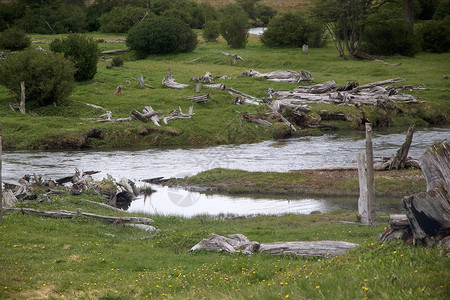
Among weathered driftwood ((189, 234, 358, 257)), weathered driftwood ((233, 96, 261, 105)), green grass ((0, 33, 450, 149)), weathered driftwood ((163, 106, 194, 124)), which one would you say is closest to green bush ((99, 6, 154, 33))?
green grass ((0, 33, 450, 149))

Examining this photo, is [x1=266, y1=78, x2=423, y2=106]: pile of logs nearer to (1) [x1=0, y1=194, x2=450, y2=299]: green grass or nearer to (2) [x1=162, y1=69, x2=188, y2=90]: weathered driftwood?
(2) [x1=162, y1=69, x2=188, y2=90]: weathered driftwood

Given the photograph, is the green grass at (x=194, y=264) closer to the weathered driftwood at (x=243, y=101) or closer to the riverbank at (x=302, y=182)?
the riverbank at (x=302, y=182)

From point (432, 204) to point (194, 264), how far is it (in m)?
5.52

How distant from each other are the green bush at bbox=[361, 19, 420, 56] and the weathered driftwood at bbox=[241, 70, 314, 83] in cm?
1562

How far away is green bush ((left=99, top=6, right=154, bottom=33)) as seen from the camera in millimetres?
76062

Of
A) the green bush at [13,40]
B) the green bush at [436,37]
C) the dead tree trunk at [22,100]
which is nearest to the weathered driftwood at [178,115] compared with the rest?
the dead tree trunk at [22,100]

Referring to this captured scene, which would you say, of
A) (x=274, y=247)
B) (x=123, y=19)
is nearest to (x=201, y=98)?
(x=274, y=247)

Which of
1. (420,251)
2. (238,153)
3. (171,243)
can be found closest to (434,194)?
(420,251)

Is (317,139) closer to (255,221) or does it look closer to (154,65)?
(255,221)

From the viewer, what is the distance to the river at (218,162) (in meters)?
23.2

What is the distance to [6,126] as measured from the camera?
36125 millimetres

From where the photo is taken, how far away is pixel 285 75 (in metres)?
48.8

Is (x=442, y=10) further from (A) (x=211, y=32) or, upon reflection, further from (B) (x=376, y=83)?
(B) (x=376, y=83)

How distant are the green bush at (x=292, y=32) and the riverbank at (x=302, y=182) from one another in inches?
1481
